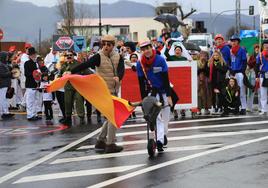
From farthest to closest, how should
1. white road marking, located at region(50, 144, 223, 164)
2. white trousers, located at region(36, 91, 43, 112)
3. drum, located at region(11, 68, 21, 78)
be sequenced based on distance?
drum, located at region(11, 68, 21, 78), white trousers, located at region(36, 91, 43, 112), white road marking, located at region(50, 144, 223, 164)

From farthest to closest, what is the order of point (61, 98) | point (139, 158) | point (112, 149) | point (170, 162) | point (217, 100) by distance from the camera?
point (217, 100)
point (61, 98)
point (112, 149)
point (139, 158)
point (170, 162)

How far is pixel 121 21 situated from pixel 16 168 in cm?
12990

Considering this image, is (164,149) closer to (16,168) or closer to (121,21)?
(16,168)

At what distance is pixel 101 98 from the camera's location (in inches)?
483

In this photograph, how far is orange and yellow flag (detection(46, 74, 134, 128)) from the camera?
11.9m

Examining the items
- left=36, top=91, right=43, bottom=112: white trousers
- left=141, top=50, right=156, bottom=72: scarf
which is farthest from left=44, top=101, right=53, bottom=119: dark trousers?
left=141, top=50, right=156, bottom=72: scarf

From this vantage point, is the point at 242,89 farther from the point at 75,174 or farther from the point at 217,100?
the point at 75,174

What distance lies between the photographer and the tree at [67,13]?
71.7 m

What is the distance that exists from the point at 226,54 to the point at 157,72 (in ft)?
25.0

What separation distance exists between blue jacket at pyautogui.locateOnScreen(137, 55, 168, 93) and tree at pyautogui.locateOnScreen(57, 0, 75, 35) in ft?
194

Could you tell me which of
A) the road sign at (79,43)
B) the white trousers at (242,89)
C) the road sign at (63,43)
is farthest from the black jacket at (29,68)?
the road sign at (79,43)

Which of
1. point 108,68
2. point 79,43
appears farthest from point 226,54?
point 79,43

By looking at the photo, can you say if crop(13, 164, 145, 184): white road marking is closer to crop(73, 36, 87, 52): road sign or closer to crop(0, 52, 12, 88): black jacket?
crop(0, 52, 12, 88): black jacket

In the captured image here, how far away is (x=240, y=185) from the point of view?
8.82 metres
